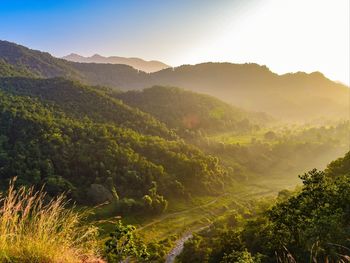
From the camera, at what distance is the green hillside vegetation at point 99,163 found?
91.9 metres

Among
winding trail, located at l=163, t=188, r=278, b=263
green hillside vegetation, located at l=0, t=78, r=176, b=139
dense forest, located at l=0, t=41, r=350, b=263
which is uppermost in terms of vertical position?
green hillside vegetation, located at l=0, t=78, r=176, b=139

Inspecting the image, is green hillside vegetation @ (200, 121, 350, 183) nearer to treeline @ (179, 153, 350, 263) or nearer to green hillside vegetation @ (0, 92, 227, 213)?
green hillside vegetation @ (0, 92, 227, 213)

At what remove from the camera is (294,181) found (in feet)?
439

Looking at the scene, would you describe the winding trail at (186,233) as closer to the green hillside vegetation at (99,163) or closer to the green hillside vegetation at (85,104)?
the green hillside vegetation at (99,163)

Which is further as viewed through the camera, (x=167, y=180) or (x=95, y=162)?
(x=167, y=180)

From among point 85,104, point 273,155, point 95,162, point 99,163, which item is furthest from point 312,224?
point 85,104

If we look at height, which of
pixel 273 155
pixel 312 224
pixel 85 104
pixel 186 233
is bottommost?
pixel 186 233

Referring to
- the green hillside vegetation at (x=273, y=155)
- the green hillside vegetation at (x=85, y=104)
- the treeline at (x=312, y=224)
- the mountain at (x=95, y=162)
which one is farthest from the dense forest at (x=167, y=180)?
the green hillside vegetation at (x=85, y=104)

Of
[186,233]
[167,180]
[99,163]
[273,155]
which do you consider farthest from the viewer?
[273,155]

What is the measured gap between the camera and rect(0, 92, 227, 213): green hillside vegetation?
91875 millimetres

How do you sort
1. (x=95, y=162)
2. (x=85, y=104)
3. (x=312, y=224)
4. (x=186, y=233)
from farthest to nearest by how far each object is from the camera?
(x=85, y=104)
(x=95, y=162)
(x=186, y=233)
(x=312, y=224)

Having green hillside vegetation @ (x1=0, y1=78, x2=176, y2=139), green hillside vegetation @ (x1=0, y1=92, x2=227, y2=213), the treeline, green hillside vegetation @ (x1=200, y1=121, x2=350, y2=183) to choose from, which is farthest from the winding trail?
green hillside vegetation @ (x1=0, y1=78, x2=176, y2=139)

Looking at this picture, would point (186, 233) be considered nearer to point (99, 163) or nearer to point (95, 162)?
point (99, 163)

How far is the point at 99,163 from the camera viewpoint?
103375 millimetres
